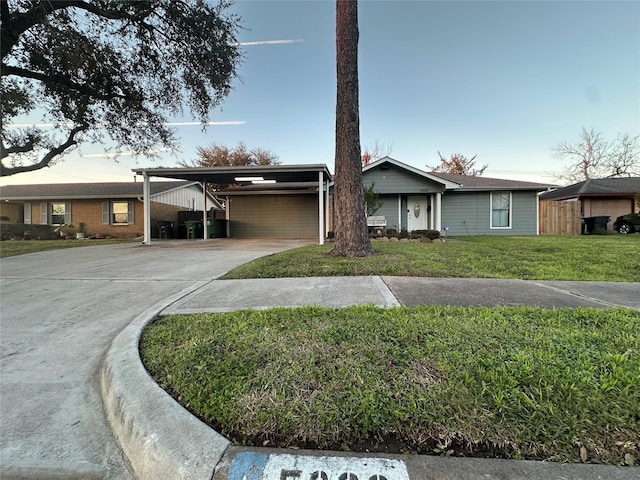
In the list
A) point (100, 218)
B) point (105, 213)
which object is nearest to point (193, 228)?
point (105, 213)

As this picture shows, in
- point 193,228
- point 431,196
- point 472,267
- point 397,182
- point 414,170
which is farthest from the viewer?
point 193,228

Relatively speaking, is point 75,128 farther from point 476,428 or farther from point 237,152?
point 237,152

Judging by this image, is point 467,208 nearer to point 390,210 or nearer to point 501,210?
point 501,210

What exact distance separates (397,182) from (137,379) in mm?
14206

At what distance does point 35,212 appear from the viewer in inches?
814

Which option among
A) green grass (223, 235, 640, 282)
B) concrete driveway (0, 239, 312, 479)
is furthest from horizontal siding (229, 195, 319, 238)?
concrete driveway (0, 239, 312, 479)

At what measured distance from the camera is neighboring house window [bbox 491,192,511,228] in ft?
51.2

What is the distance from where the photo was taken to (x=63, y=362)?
263 cm

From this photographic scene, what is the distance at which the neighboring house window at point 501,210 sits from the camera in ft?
51.2

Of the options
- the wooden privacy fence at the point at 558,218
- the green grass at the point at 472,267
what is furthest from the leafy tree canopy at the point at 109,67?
the wooden privacy fence at the point at 558,218

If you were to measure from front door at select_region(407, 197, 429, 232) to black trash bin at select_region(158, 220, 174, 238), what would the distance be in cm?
1452

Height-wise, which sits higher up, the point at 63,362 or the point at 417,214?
the point at 417,214

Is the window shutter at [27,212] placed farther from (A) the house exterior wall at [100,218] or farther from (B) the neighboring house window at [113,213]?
(B) the neighboring house window at [113,213]

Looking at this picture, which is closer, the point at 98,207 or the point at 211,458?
the point at 211,458
